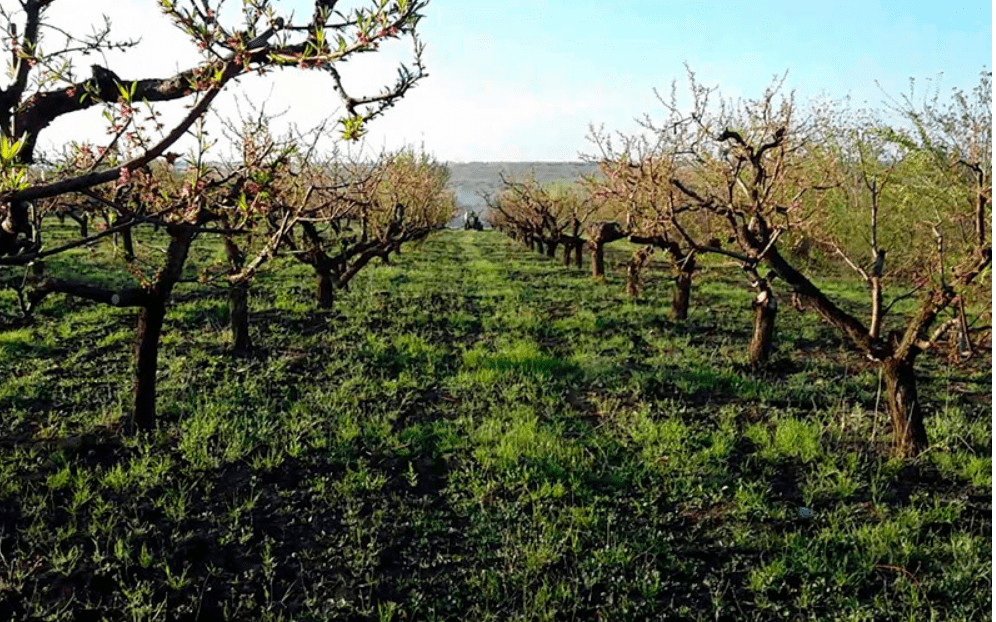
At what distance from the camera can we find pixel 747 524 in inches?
217

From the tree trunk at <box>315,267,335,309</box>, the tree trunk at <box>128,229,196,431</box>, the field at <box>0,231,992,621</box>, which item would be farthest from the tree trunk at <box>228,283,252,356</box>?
the tree trunk at <box>315,267,335,309</box>

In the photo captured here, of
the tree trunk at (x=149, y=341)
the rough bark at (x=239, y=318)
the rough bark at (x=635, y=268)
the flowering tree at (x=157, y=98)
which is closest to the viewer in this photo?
the flowering tree at (x=157, y=98)

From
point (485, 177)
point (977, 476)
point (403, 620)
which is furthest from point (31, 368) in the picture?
point (485, 177)

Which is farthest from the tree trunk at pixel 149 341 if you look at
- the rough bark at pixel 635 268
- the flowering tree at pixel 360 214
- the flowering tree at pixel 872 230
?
the rough bark at pixel 635 268

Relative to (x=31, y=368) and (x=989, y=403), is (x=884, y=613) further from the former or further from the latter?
(x=31, y=368)

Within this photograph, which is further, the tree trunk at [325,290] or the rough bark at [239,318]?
the tree trunk at [325,290]

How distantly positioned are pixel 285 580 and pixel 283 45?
3.73 meters

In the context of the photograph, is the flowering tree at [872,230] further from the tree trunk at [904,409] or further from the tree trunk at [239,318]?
the tree trunk at [239,318]

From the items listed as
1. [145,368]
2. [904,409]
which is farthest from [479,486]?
[904,409]

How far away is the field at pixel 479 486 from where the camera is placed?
456cm

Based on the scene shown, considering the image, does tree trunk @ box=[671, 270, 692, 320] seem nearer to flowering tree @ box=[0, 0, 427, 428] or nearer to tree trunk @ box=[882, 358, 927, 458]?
tree trunk @ box=[882, 358, 927, 458]

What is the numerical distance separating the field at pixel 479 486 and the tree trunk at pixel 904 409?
0.20m

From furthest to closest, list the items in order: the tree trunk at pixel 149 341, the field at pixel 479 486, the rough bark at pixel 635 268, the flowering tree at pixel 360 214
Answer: the rough bark at pixel 635 268
the flowering tree at pixel 360 214
the tree trunk at pixel 149 341
the field at pixel 479 486

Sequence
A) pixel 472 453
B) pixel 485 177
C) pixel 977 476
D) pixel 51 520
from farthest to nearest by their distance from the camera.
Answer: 1. pixel 485 177
2. pixel 472 453
3. pixel 977 476
4. pixel 51 520
